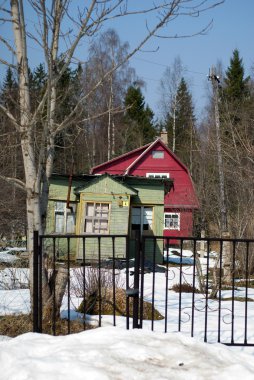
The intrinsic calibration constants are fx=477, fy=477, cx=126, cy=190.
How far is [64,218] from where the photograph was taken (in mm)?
18141

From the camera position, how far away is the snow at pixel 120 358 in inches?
119

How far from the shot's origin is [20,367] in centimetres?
309

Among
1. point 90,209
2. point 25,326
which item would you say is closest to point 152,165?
point 90,209

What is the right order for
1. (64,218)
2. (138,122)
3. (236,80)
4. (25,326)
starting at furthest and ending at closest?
1. (138,122)
2. (236,80)
3. (64,218)
4. (25,326)

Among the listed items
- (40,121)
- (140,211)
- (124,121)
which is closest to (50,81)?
(40,121)

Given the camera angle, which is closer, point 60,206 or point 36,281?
point 36,281

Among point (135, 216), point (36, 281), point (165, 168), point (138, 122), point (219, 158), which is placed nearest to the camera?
point (36, 281)

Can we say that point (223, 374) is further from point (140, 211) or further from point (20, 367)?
point (140, 211)

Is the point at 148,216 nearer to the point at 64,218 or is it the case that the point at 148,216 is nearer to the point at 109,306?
the point at 64,218

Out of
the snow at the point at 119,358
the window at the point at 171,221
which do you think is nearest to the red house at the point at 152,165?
the window at the point at 171,221

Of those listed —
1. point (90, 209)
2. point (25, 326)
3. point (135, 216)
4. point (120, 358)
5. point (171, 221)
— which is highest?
point (90, 209)

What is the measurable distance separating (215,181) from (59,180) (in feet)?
26.2

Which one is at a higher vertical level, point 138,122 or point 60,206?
point 138,122

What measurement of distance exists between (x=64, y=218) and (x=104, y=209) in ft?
5.66
